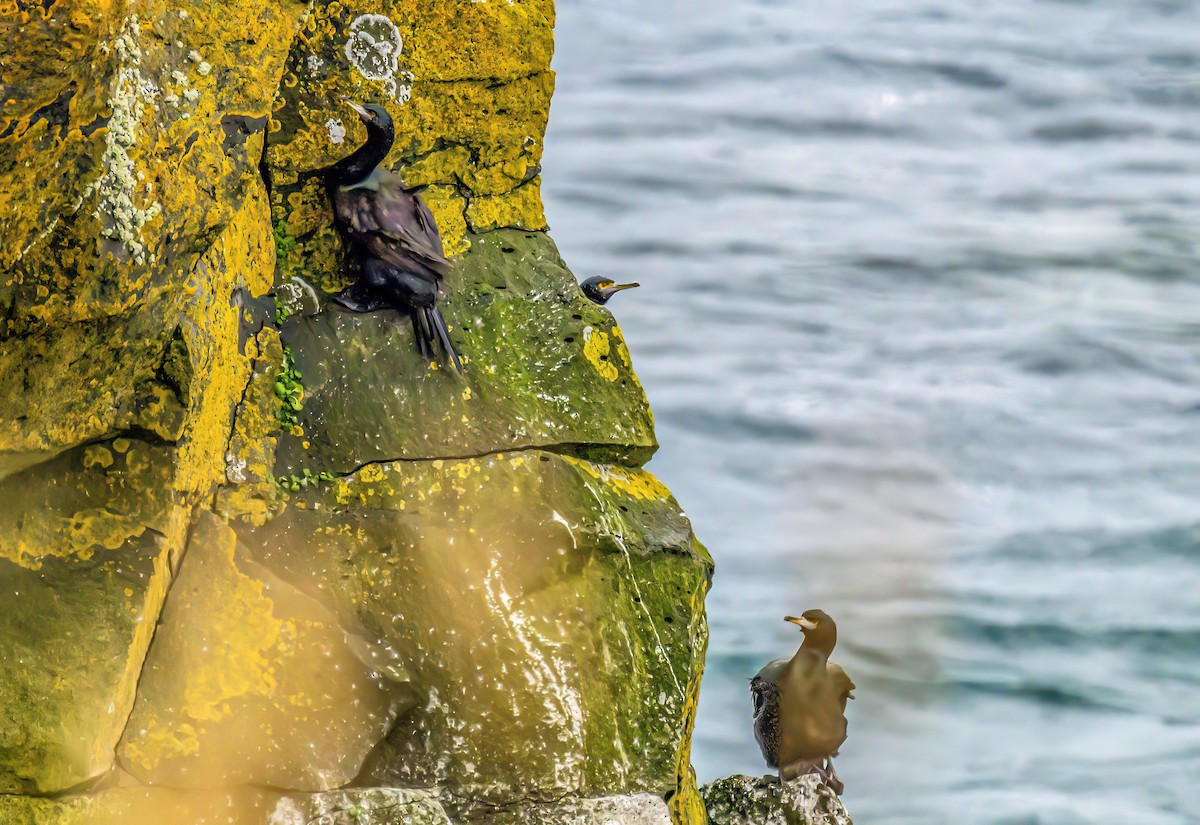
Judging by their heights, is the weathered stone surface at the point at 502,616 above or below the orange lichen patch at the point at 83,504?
below

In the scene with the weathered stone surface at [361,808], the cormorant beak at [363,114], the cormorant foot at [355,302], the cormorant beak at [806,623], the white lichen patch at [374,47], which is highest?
the white lichen patch at [374,47]

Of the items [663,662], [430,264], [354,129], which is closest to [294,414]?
[430,264]

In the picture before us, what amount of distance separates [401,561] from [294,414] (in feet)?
2.09

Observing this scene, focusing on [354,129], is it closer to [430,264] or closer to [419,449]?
[430,264]

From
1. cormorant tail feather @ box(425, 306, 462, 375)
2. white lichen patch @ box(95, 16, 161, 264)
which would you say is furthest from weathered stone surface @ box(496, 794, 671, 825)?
white lichen patch @ box(95, 16, 161, 264)

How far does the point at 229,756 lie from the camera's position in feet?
13.7

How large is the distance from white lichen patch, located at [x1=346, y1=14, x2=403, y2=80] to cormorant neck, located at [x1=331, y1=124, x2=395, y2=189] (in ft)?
1.11

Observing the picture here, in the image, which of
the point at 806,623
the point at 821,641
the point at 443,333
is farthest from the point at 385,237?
the point at 821,641

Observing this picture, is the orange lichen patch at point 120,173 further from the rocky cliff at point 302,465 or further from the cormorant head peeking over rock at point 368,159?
the cormorant head peeking over rock at point 368,159

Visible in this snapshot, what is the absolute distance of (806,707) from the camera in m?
6.00

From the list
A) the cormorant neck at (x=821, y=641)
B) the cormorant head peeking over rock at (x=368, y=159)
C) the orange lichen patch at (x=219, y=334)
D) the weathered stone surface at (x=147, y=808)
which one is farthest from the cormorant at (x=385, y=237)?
the cormorant neck at (x=821, y=641)

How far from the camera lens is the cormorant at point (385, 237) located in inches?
186

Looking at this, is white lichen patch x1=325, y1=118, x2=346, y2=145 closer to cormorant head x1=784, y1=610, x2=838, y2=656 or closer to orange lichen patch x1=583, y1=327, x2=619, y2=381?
orange lichen patch x1=583, y1=327, x2=619, y2=381

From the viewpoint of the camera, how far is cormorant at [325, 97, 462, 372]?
4.73 metres
